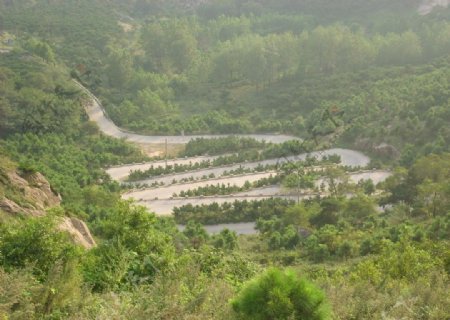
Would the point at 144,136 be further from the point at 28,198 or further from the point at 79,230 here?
the point at 79,230

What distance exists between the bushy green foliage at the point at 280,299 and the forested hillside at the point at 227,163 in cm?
3

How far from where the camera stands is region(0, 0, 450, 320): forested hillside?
11828mm

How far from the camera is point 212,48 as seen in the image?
Result: 79.5 meters

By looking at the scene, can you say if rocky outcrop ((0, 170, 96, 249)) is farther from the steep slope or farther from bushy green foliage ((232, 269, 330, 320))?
bushy green foliage ((232, 269, 330, 320))

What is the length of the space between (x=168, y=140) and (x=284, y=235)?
2645 cm

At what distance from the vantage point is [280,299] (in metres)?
9.53

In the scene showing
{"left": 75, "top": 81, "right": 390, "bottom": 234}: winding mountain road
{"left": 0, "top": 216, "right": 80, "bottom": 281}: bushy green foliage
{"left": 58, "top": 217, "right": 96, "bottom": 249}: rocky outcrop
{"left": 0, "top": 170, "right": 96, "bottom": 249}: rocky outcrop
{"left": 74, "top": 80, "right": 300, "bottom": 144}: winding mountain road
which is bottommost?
{"left": 75, "top": 81, "right": 390, "bottom": 234}: winding mountain road

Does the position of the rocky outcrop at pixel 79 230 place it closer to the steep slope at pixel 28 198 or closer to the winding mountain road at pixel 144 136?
the steep slope at pixel 28 198

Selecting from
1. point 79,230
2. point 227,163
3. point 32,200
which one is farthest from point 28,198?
point 227,163

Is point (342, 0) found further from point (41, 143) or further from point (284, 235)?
point (284, 235)

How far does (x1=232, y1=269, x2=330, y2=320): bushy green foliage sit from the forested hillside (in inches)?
1.3

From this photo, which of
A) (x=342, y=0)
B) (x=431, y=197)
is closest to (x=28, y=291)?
(x=431, y=197)

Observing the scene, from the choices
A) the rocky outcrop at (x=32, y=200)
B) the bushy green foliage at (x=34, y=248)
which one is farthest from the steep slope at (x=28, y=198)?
the bushy green foliage at (x=34, y=248)

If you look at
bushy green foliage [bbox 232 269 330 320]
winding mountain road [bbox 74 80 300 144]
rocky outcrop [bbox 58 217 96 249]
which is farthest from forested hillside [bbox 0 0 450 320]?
winding mountain road [bbox 74 80 300 144]
